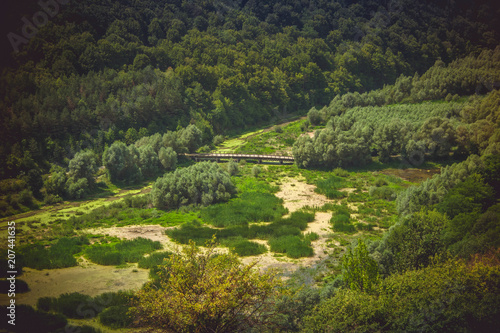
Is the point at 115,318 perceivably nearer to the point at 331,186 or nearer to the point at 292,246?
the point at 292,246

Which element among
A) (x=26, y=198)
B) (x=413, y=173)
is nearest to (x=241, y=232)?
(x=26, y=198)

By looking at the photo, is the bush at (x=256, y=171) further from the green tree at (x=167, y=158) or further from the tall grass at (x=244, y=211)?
the green tree at (x=167, y=158)

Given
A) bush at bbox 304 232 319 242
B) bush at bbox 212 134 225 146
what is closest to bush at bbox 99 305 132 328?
bush at bbox 304 232 319 242

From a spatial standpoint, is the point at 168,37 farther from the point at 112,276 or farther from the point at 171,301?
the point at 171,301

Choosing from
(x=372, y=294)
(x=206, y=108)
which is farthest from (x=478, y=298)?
(x=206, y=108)

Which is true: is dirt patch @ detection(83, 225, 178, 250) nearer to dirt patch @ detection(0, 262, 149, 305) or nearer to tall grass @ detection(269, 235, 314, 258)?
dirt patch @ detection(0, 262, 149, 305)
